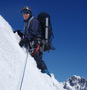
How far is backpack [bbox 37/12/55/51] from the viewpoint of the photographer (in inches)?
279

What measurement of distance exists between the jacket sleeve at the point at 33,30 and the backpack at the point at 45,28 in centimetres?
34

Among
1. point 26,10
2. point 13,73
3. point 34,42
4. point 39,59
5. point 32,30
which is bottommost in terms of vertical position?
point 13,73

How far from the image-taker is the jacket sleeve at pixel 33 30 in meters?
6.69

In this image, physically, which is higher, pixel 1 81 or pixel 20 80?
pixel 20 80

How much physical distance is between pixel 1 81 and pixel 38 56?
320cm

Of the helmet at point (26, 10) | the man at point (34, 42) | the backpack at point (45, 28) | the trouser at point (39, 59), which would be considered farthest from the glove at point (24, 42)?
the helmet at point (26, 10)

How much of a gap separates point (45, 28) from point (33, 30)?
Answer: 655mm

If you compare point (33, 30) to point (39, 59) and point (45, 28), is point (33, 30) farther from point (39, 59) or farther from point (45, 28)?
point (39, 59)

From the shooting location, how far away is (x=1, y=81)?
12.4 feet

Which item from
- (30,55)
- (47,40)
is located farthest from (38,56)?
(47,40)

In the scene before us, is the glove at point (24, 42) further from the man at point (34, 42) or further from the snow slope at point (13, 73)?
the snow slope at point (13, 73)

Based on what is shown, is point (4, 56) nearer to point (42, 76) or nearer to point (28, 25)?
point (42, 76)

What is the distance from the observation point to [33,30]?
6.73m

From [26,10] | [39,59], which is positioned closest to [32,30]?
[26,10]
